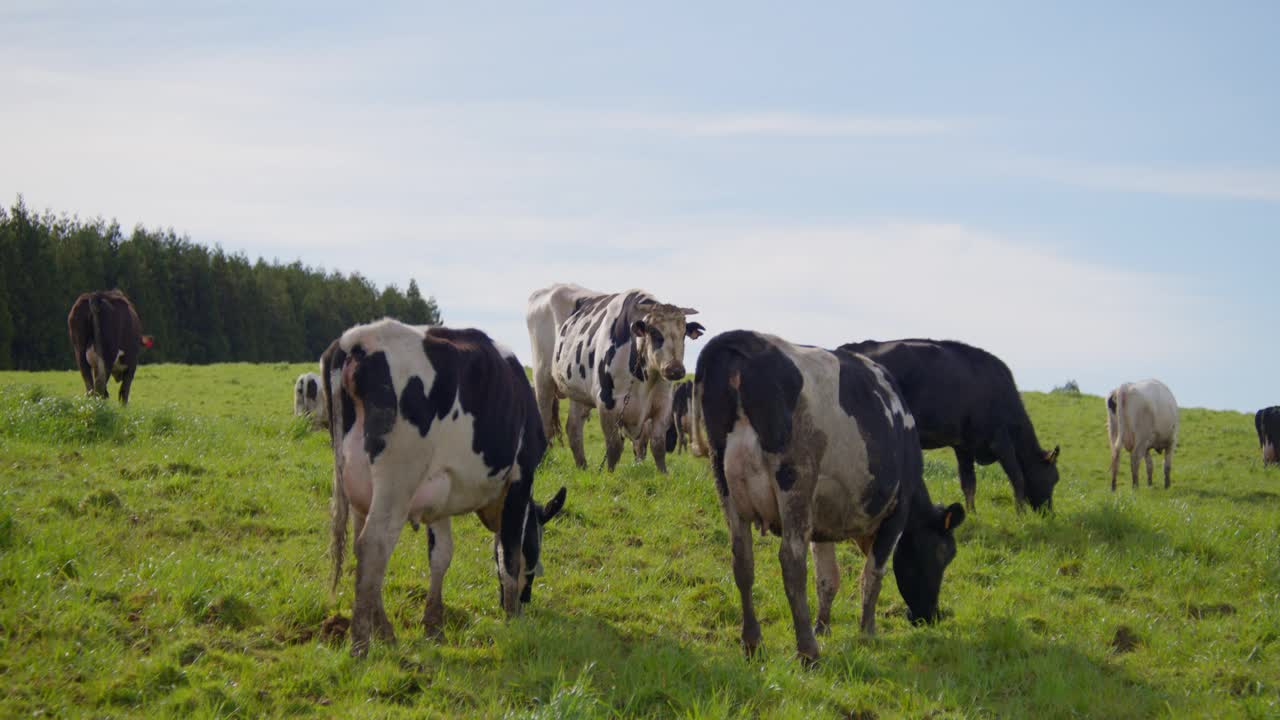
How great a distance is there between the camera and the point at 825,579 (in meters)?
7.78

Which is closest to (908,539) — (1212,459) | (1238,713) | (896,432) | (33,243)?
(896,432)

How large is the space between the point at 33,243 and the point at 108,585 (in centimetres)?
5372

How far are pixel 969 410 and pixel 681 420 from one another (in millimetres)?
10636

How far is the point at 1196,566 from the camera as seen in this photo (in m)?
9.83

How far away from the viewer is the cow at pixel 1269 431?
24.6 meters

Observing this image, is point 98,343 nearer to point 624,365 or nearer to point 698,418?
point 624,365

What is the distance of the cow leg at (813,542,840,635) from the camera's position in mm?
7703

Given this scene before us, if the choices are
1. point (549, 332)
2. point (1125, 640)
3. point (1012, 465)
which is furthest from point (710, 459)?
point (549, 332)

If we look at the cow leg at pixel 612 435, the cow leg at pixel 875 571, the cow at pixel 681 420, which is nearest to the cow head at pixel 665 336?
the cow leg at pixel 612 435

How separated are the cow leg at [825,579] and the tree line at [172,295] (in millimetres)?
52024

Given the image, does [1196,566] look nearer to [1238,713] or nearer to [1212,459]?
[1238,713]

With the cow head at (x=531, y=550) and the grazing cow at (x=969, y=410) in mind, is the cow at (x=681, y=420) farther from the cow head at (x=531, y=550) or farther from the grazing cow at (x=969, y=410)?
the cow head at (x=531, y=550)

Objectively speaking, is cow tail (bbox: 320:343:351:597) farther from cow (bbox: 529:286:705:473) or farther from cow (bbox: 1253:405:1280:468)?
cow (bbox: 1253:405:1280:468)

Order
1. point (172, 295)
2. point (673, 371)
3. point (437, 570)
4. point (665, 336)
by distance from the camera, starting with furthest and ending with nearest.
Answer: point (172, 295) → point (665, 336) → point (673, 371) → point (437, 570)
